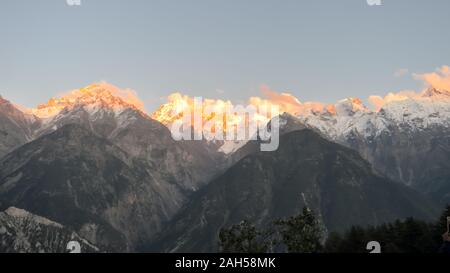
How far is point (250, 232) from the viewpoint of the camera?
143625 millimetres
